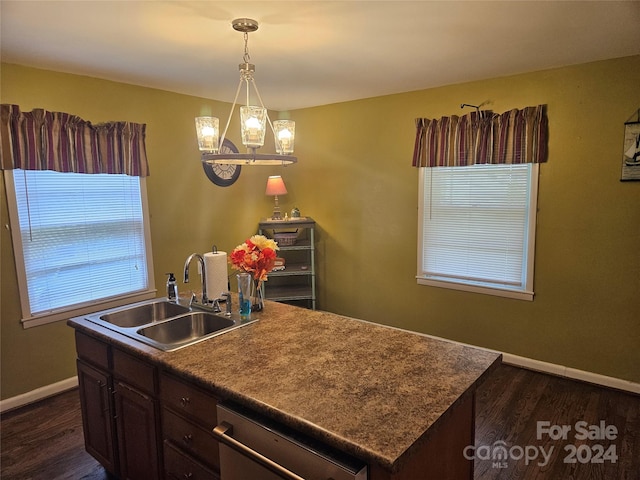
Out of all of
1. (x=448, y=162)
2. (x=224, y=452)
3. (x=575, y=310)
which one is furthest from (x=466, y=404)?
(x=448, y=162)

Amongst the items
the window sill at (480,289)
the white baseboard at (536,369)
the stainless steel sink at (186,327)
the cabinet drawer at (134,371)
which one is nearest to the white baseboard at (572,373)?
the white baseboard at (536,369)

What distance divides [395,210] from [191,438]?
2.85m

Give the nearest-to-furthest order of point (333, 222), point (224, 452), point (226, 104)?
point (224, 452) < point (226, 104) < point (333, 222)

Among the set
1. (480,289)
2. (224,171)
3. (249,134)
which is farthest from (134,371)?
(480,289)

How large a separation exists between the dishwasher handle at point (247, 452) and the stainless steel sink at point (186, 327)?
69 cm

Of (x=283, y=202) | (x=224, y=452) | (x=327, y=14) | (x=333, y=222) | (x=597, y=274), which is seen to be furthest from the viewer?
(x=283, y=202)

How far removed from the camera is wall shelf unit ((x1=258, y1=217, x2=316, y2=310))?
4.21 m

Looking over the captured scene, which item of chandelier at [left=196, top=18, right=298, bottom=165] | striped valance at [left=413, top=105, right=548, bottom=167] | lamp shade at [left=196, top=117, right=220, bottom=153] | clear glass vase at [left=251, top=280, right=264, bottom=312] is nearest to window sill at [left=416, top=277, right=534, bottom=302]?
striped valance at [left=413, top=105, right=548, bottom=167]

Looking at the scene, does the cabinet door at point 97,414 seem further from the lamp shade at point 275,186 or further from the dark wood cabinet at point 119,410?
the lamp shade at point 275,186

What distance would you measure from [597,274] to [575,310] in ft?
1.05

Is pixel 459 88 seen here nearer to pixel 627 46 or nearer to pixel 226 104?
pixel 627 46

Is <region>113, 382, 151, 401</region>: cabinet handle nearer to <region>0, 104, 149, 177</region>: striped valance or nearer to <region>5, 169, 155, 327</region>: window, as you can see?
<region>5, 169, 155, 327</region>: window

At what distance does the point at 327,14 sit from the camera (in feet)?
6.62

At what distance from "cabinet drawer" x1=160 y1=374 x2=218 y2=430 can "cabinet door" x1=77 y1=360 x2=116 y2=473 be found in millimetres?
488
